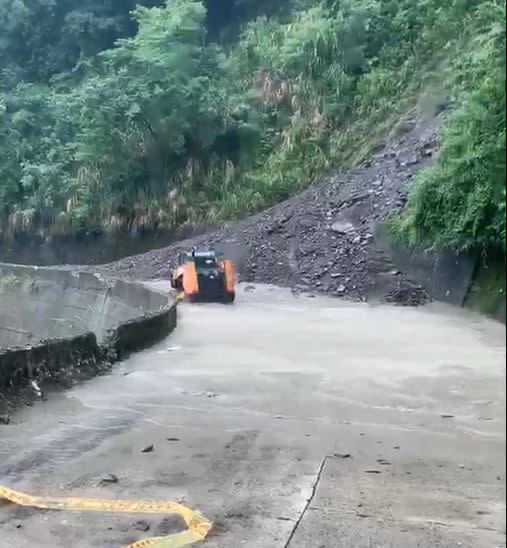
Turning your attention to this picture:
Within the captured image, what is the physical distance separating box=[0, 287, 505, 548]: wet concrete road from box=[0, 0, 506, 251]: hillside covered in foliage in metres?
9.15

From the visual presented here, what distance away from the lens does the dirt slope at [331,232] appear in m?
13.8

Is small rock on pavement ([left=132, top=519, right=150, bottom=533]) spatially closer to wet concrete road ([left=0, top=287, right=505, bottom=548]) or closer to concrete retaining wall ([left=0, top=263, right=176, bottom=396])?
wet concrete road ([left=0, top=287, right=505, bottom=548])

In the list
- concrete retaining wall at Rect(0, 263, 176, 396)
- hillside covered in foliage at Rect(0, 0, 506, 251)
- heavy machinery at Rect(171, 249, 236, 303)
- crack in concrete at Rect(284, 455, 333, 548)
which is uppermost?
hillside covered in foliage at Rect(0, 0, 506, 251)

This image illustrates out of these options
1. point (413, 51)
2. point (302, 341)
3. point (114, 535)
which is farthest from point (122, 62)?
point (114, 535)

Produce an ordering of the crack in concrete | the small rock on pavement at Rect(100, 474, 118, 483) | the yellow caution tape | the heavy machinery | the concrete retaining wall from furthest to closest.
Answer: the heavy machinery
the concrete retaining wall
the small rock on pavement at Rect(100, 474, 118, 483)
the yellow caution tape
the crack in concrete

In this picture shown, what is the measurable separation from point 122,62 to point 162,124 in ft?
4.84

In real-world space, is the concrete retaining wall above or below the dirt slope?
below

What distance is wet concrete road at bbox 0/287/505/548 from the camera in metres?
3.44

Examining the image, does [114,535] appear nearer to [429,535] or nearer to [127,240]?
[429,535]

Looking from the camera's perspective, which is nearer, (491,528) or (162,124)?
(491,528)

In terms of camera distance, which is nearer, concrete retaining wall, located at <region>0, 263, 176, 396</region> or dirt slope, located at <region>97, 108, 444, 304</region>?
concrete retaining wall, located at <region>0, 263, 176, 396</region>

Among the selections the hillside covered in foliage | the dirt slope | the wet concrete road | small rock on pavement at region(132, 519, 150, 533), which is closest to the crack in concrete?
the wet concrete road

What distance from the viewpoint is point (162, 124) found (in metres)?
18.9

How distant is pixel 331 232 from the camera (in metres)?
15.2
